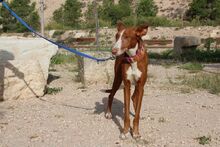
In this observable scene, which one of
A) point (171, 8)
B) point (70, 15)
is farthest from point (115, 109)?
point (171, 8)

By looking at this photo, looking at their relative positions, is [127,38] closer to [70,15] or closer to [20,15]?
[20,15]

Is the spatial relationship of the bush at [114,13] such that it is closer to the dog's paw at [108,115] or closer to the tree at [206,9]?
the tree at [206,9]

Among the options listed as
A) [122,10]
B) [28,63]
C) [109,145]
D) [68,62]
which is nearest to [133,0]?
[122,10]

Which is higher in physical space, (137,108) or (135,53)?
(135,53)

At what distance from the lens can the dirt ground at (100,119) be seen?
554 cm

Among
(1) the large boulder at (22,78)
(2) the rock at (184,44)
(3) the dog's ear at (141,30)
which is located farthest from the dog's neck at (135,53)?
(2) the rock at (184,44)

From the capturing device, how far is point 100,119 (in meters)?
6.50

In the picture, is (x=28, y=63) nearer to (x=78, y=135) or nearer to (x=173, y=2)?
(x=78, y=135)

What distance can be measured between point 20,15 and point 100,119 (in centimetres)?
2989

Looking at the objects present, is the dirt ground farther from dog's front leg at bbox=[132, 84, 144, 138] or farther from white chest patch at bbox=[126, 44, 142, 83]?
white chest patch at bbox=[126, 44, 142, 83]

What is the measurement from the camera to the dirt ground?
5539 mm

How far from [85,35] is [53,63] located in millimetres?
15846

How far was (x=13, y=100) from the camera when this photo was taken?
7883 mm

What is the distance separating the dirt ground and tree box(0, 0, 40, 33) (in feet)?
80.0
